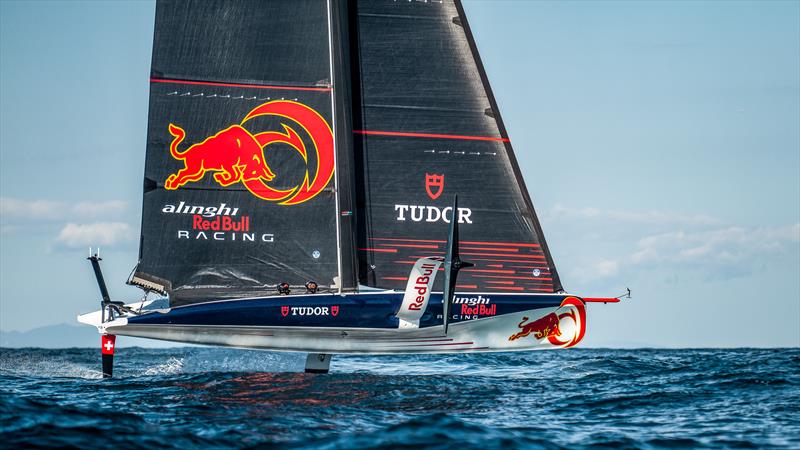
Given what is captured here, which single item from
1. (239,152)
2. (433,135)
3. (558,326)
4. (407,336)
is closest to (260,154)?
(239,152)

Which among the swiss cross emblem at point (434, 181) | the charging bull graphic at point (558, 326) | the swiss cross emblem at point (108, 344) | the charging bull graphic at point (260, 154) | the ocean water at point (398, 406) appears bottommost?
the ocean water at point (398, 406)

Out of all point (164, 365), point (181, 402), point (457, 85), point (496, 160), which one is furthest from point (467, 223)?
point (164, 365)

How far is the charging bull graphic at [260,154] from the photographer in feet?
73.3

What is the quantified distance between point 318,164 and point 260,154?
129cm

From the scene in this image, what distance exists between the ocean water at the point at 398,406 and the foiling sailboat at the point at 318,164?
6.34 ft

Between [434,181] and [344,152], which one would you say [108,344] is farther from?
[434,181]

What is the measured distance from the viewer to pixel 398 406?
1789 cm

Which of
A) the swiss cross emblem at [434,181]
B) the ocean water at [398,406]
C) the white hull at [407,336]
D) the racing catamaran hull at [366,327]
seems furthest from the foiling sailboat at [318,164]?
the ocean water at [398,406]

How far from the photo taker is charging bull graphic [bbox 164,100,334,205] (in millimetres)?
22328

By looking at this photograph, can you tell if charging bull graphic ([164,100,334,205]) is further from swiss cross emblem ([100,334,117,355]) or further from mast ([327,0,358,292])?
swiss cross emblem ([100,334,117,355])

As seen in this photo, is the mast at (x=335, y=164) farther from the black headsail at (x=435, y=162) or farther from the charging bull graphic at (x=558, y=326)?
the charging bull graphic at (x=558, y=326)

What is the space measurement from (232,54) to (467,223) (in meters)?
6.35

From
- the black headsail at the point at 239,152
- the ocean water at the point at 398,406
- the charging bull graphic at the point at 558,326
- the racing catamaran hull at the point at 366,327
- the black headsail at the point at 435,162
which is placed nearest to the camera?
the ocean water at the point at 398,406

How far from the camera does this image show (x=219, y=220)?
22.3 m
